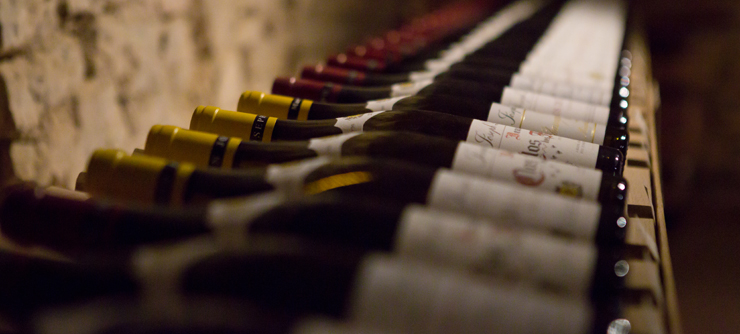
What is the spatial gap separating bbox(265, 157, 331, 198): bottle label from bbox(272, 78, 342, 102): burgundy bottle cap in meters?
0.25

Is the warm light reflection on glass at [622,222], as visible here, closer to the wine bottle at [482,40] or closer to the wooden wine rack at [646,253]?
the wooden wine rack at [646,253]

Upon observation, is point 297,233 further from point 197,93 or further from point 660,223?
point 197,93

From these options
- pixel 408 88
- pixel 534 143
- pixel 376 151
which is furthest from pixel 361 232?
pixel 408 88

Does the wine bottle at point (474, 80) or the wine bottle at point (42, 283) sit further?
the wine bottle at point (474, 80)

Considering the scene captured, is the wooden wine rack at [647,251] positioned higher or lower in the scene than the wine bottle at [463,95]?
lower

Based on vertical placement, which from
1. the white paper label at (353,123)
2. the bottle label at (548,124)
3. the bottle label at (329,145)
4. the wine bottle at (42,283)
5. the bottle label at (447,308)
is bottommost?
the wine bottle at (42,283)

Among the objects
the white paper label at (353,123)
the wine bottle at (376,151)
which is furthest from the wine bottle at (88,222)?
the white paper label at (353,123)

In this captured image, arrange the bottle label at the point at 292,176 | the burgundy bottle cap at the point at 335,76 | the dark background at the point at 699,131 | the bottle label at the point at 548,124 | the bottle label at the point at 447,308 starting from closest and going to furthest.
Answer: the bottle label at the point at 447,308 < the bottle label at the point at 292,176 < the bottle label at the point at 548,124 < the burgundy bottle cap at the point at 335,76 < the dark background at the point at 699,131

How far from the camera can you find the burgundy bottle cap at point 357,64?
2.80 ft

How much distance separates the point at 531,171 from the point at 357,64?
1.64 feet

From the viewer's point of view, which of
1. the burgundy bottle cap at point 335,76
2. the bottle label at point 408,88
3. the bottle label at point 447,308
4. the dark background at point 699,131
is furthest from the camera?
the dark background at point 699,131

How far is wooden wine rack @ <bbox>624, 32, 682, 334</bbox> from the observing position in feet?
1.18

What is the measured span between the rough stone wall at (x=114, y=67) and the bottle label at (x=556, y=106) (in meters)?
0.71

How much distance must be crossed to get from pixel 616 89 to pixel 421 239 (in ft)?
1.74
